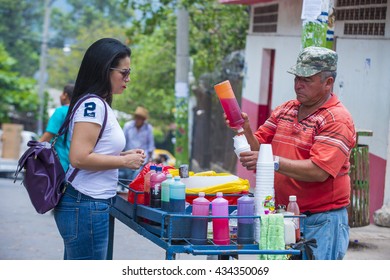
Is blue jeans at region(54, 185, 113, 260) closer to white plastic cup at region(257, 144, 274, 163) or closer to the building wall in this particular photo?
white plastic cup at region(257, 144, 274, 163)

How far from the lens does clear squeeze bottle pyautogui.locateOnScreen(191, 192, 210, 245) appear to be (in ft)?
15.0

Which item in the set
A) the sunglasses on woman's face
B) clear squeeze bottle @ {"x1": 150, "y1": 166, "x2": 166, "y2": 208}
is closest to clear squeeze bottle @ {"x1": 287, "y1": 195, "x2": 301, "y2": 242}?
clear squeeze bottle @ {"x1": 150, "y1": 166, "x2": 166, "y2": 208}

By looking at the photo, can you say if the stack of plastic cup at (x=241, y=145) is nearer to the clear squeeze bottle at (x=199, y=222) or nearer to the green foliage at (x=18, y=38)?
the clear squeeze bottle at (x=199, y=222)

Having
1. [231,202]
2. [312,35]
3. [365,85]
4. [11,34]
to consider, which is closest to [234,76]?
[365,85]

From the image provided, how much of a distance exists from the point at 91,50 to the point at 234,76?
1391 centimetres

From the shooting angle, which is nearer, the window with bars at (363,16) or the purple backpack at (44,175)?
the purple backpack at (44,175)

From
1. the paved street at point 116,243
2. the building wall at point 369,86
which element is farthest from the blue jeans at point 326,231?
the building wall at point 369,86

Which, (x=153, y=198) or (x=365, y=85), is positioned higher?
(x=365, y=85)

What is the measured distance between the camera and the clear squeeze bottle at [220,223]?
4586 millimetres

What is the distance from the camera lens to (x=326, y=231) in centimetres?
491

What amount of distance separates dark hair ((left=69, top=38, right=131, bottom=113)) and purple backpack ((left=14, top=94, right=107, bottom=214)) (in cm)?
12

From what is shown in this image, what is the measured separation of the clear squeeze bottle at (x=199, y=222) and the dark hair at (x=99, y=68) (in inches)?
31.9
